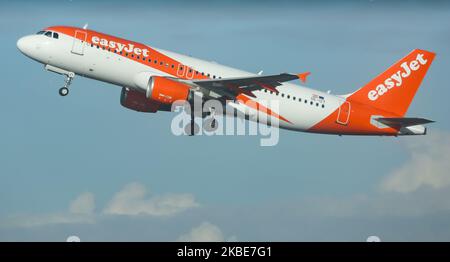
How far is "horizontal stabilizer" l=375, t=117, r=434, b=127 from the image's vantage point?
5092cm

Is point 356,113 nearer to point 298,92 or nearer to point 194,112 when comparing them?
point 298,92

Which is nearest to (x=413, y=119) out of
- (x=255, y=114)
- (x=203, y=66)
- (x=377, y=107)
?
(x=377, y=107)

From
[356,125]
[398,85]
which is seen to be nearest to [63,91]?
[356,125]

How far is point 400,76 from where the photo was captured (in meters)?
55.3

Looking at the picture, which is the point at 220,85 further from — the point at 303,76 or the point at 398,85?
the point at 398,85

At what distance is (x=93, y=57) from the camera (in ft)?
159

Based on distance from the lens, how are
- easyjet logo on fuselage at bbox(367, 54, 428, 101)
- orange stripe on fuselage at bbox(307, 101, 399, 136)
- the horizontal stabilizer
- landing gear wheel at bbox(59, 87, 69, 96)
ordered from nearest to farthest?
1. landing gear wheel at bbox(59, 87, 69, 96)
2. the horizontal stabilizer
3. orange stripe on fuselage at bbox(307, 101, 399, 136)
4. easyjet logo on fuselage at bbox(367, 54, 428, 101)

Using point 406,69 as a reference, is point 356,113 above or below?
below

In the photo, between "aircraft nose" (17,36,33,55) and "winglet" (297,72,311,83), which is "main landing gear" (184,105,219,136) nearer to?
"winglet" (297,72,311,83)

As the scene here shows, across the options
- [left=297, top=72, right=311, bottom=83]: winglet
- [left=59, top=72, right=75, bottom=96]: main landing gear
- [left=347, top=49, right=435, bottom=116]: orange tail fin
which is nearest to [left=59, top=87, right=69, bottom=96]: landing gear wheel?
[left=59, top=72, right=75, bottom=96]: main landing gear

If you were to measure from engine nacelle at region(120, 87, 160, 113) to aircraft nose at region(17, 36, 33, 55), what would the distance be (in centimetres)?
670

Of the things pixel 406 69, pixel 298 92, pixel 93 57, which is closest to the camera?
pixel 93 57

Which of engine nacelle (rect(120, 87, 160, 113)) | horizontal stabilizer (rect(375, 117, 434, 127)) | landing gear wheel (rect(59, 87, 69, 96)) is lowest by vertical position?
horizontal stabilizer (rect(375, 117, 434, 127))

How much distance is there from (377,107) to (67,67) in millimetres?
18495
